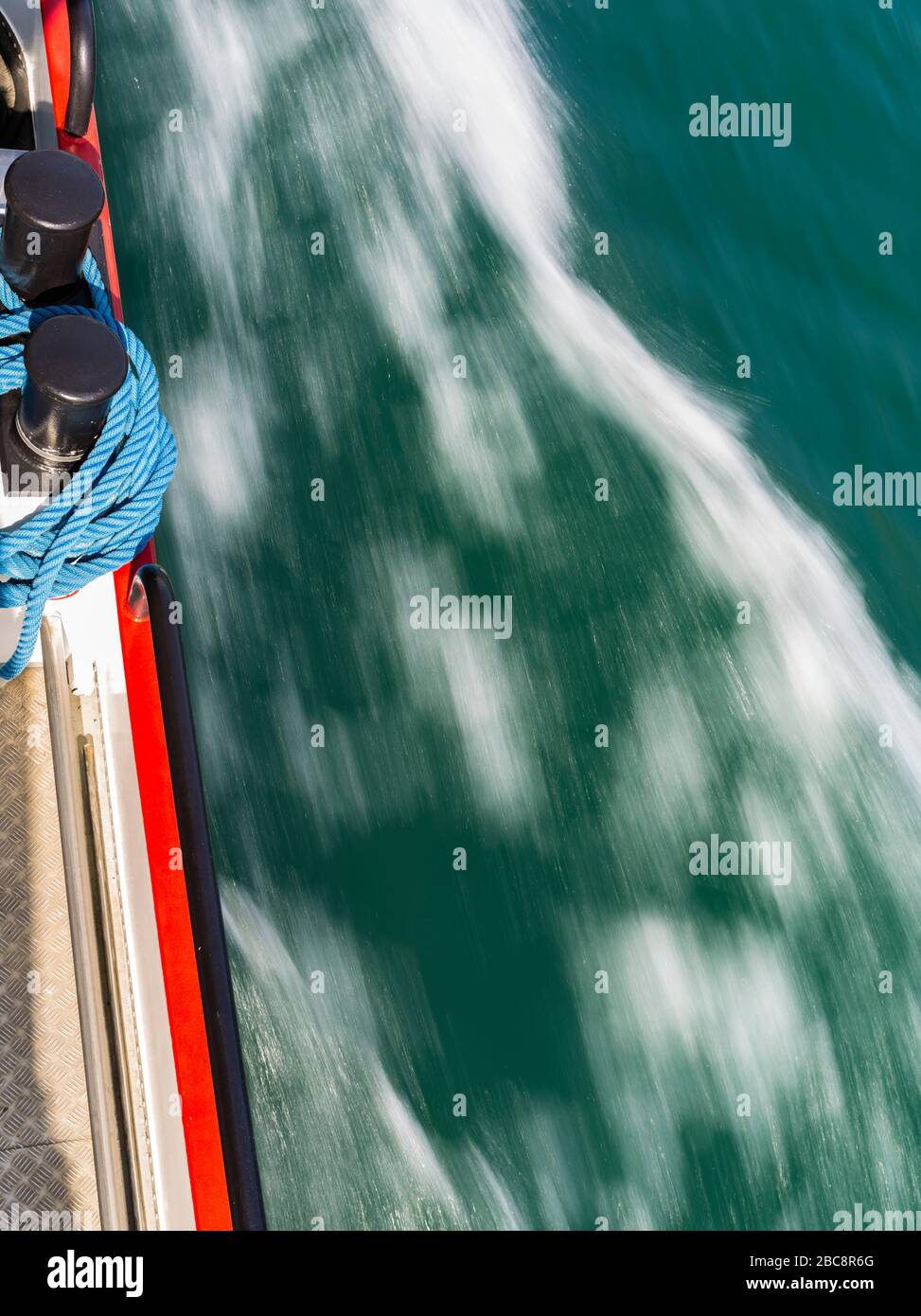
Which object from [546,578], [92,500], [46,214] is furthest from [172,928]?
[546,578]

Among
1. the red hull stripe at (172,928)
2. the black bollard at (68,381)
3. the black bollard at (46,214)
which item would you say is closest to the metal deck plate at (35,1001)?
the red hull stripe at (172,928)

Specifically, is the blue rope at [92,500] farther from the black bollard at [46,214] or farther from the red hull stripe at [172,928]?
the red hull stripe at [172,928]

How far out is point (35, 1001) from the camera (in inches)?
106

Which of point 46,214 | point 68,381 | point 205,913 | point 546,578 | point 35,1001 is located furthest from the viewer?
Result: point 546,578

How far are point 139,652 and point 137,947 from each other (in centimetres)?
71

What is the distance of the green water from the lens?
4.31 metres

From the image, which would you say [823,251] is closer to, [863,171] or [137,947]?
[863,171]

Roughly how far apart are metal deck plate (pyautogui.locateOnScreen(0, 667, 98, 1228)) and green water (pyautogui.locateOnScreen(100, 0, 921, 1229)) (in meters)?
1.64

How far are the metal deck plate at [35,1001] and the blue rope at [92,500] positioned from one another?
19.2 inches

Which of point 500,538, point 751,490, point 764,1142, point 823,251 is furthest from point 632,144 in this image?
point 764,1142

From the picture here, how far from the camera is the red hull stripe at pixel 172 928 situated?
2.61 metres

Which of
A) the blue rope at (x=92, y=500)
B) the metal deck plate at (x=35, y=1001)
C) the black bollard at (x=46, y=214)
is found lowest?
the metal deck plate at (x=35, y=1001)

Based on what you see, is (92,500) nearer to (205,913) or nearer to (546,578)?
(205,913)

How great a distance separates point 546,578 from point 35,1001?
2837 mm
